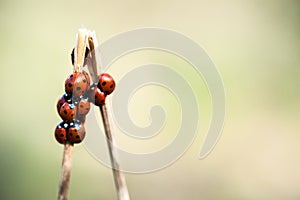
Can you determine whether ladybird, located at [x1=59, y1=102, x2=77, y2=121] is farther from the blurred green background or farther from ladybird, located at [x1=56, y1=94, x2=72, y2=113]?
the blurred green background

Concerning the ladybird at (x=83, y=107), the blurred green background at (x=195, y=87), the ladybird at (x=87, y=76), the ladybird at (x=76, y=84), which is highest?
the blurred green background at (x=195, y=87)

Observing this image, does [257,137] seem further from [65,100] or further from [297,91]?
[65,100]

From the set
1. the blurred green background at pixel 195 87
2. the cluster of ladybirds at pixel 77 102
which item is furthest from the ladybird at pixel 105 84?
the blurred green background at pixel 195 87

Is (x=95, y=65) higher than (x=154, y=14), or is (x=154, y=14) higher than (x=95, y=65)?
(x=154, y=14)

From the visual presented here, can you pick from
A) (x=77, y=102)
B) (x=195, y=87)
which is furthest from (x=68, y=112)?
(x=195, y=87)

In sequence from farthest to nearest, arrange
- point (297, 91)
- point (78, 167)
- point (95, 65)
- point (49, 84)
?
point (297, 91) < point (49, 84) < point (78, 167) < point (95, 65)

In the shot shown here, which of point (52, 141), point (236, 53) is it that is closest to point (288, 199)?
point (236, 53)

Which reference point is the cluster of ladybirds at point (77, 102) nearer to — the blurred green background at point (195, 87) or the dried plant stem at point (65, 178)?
the dried plant stem at point (65, 178)

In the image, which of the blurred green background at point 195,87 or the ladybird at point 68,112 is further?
the blurred green background at point 195,87
